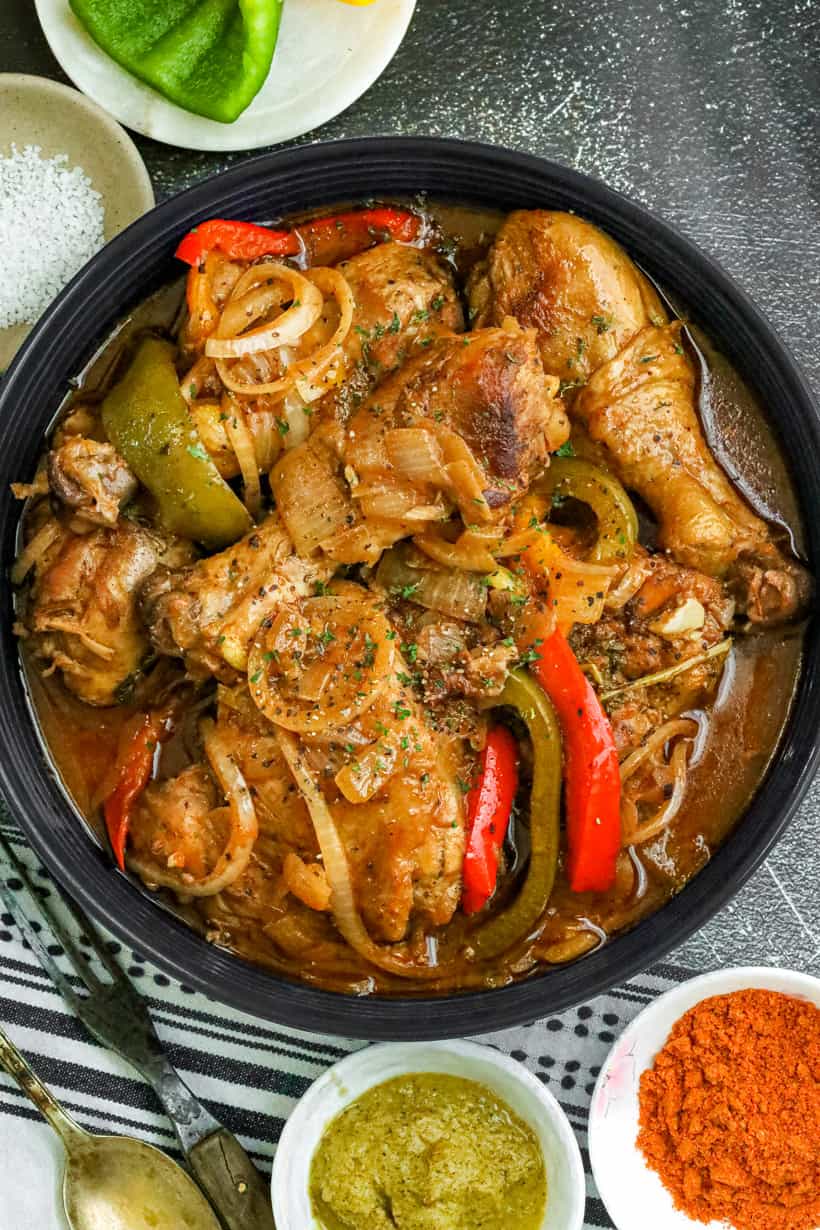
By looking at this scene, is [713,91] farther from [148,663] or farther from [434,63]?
[148,663]

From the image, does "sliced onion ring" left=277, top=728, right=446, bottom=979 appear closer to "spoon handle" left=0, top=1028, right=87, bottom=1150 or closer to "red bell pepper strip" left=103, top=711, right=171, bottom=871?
"red bell pepper strip" left=103, top=711, right=171, bottom=871

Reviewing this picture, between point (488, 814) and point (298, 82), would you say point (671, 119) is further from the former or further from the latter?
point (488, 814)

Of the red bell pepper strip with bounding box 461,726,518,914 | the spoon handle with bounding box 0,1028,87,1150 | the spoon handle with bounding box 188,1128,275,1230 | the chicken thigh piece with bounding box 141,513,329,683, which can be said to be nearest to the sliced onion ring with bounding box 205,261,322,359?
the chicken thigh piece with bounding box 141,513,329,683

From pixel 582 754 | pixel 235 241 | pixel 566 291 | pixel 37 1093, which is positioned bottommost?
pixel 37 1093

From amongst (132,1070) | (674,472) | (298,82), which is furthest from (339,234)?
(132,1070)

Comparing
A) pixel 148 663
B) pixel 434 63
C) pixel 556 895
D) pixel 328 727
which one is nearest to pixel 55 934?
pixel 148 663

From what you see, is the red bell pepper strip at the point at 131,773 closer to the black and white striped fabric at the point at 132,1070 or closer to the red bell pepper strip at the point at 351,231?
the black and white striped fabric at the point at 132,1070
